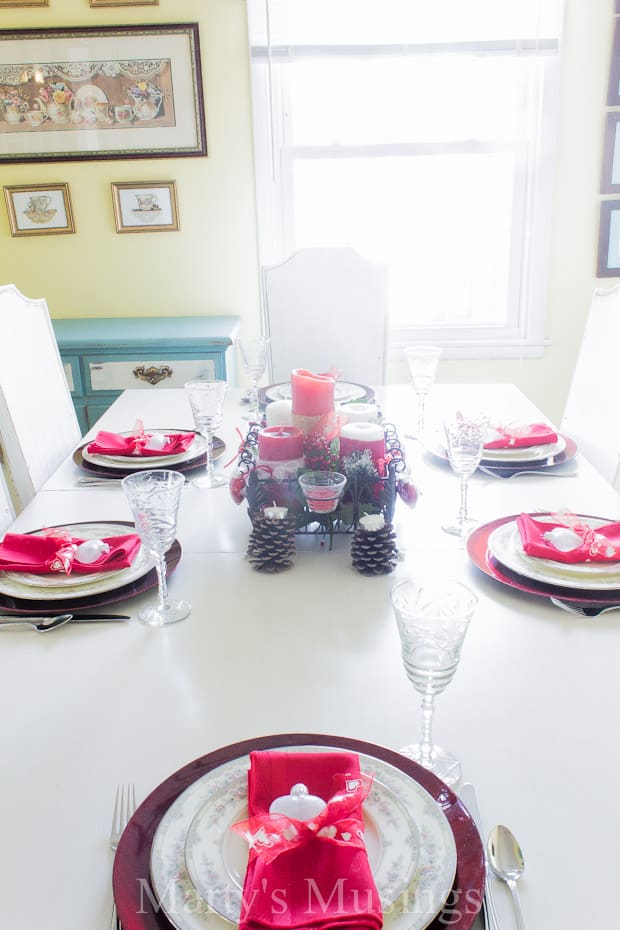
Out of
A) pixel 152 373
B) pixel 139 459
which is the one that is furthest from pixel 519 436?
pixel 152 373

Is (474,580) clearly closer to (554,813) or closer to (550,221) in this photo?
(554,813)

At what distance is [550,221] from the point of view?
291 cm

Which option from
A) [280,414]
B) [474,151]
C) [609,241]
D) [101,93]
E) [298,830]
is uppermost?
[101,93]

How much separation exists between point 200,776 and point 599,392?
1512 millimetres

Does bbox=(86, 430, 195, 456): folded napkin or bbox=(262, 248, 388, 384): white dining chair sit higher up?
bbox=(262, 248, 388, 384): white dining chair

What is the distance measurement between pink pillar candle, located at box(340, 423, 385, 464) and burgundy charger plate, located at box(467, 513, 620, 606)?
0.19m

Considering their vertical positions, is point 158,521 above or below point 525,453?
above

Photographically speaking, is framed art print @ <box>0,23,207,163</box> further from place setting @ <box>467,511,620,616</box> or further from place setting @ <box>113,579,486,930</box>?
place setting @ <box>113,579,486,930</box>

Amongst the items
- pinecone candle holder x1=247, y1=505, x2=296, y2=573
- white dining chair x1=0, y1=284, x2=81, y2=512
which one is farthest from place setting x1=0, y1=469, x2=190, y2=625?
white dining chair x1=0, y1=284, x2=81, y2=512

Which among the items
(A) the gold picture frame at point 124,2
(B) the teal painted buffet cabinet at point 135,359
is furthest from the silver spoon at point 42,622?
(A) the gold picture frame at point 124,2

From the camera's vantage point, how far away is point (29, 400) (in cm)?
181

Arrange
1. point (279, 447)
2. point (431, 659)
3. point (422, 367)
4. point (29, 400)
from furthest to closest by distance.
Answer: point (29, 400), point (422, 367), point (279, 447), point (431, 659)

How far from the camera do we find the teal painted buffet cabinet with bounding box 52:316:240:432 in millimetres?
2643

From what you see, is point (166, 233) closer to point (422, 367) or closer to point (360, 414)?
point (422, 367)
